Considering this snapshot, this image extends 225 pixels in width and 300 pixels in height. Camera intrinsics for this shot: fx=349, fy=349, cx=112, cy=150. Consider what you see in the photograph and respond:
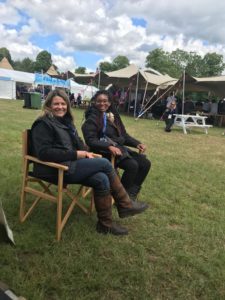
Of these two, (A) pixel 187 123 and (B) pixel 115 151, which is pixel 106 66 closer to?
(A) pixel 187 123

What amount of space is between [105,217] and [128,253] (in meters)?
0.42

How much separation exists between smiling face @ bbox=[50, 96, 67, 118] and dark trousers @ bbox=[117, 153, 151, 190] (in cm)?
94

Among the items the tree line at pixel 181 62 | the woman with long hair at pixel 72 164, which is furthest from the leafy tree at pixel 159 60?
the woman with long hair at pixel 72 164

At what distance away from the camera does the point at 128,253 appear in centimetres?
304

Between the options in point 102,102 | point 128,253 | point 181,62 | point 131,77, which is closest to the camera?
point 128,253

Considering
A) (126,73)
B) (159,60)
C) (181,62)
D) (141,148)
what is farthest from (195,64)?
(141,148)

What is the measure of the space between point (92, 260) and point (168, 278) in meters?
0.63

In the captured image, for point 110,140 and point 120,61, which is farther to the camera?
point 120,61

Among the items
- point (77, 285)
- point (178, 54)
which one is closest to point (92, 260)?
point (77, 285)

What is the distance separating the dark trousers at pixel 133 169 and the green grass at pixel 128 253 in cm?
40

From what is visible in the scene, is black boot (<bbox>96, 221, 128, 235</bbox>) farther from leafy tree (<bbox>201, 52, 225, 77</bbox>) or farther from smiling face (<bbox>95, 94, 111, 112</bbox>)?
leafy tree (<bbox>201, 52, 225, 77</bbox>)

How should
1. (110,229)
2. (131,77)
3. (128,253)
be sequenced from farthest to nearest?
(131,77) → (110,229) → (128,253)

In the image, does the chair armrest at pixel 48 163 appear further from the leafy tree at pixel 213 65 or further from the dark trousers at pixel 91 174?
the leafy tree at pixel 213 65

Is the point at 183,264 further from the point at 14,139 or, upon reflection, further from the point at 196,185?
the point at 14,139
